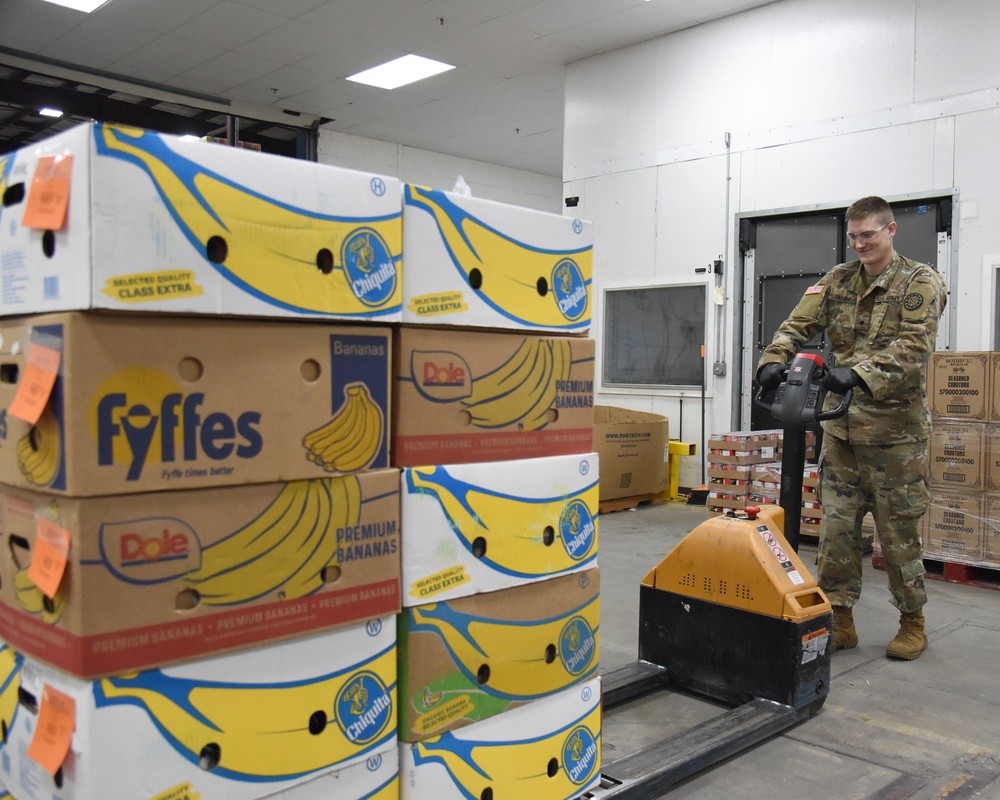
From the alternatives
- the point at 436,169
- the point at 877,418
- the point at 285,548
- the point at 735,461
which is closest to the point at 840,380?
the point at 877,418

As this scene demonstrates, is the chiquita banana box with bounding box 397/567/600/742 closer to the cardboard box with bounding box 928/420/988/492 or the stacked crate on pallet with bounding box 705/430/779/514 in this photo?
the cardboard box with bounding box 928/420/988/492

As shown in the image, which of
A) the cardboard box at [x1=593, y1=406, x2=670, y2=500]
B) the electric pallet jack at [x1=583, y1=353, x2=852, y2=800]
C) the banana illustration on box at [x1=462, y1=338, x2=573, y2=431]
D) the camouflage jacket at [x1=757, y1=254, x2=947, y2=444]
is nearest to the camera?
the banana illustration on box at [x1=462, y1=338, x2=573, y2=431]

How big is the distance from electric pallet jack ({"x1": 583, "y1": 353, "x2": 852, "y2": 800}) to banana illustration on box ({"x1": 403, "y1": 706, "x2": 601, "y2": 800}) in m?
0.51

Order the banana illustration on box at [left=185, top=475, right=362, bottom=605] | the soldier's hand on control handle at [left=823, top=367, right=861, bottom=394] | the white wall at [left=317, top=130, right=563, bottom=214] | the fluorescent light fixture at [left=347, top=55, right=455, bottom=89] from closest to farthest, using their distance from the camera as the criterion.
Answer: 1. the banana illustration on box at [left=185, top=475, right=362, bottom=605]
2. the soldier's hand on control handle at [left=823, top=367, right=861, bottom=394]
3. the fluorescent light fixture at [left=347, top=55, right=455, bottom=89]
4. the white wall at [left=317, top=130, right=563, bottom=214]

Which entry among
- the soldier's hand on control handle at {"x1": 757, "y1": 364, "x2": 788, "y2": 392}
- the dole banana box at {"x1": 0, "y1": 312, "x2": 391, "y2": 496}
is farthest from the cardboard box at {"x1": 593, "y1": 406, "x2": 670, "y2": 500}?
the dole banana box at {"x1": 0, "y1": 312, "x2": 391, "y2": 496}

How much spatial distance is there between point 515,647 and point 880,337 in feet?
7.67

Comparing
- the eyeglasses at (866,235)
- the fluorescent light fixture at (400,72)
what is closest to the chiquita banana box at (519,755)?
the eyeglasses at (866,235)

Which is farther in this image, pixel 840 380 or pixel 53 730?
pixel 840 380

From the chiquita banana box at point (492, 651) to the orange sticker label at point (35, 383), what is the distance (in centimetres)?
79

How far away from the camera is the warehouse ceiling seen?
7.54 metres

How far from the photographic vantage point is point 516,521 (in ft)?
6.17

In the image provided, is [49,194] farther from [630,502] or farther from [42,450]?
[630,502]

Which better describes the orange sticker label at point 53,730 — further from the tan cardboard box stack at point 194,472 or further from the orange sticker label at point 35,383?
the orange sticker label at point 35,383

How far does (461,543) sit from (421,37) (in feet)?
24.6
